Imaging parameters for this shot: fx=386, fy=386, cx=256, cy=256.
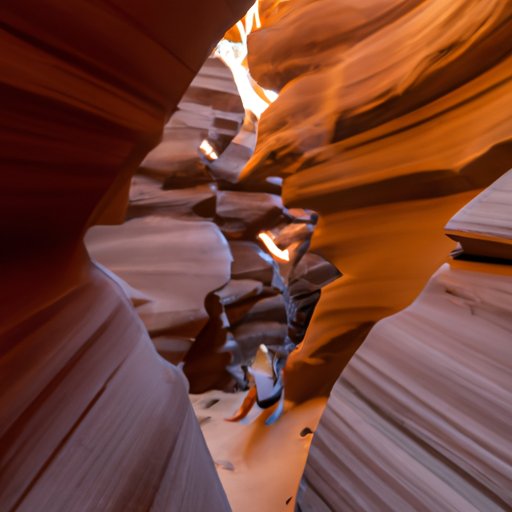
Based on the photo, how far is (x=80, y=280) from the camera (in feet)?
4.83

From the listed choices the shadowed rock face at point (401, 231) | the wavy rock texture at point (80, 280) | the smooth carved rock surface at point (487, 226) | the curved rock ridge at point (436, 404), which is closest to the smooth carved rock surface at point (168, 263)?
the shadowed rock face at point (401, 231)

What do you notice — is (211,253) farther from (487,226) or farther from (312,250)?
(487,226)

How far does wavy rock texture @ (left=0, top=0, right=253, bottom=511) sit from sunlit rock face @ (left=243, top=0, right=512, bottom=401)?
1.26 meters

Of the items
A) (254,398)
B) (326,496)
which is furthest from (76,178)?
(254,398)

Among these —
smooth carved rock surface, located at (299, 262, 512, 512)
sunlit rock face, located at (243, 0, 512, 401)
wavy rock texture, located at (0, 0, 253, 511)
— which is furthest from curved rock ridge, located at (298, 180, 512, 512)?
sunlit rock face, located at (243, 0, 512, 401)

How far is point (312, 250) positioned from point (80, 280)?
1.87m

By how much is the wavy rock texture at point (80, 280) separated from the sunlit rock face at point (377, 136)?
1.26 metres

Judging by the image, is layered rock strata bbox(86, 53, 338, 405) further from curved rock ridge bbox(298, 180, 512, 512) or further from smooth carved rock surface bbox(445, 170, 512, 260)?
smooth carved rock surface bbox(445, 170, 512, 260)

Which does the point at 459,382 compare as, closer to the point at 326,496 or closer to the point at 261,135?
the point at 326,496

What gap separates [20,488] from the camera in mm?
712

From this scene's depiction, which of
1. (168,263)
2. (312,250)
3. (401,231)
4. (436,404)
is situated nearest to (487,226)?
(436,404)

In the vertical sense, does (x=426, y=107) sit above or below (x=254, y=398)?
above

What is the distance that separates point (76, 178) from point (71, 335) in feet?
1.67

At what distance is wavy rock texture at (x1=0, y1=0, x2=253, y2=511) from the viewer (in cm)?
83
